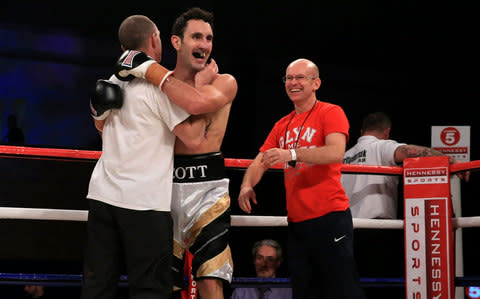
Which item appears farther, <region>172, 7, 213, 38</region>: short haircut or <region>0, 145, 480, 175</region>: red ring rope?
<region>0, 145, 480, 175</region>: red ring rope

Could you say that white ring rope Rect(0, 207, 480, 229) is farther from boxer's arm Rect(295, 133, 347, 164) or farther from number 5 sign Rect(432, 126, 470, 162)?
number 5 sign Rect(432, 126, 470, 162)

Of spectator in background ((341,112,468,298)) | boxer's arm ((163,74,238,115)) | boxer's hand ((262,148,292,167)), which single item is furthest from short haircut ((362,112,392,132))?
boxer's arm ((163,74,238,115))

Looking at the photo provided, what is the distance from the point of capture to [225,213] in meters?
1.84

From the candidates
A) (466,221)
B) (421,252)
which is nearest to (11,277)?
(421,252)

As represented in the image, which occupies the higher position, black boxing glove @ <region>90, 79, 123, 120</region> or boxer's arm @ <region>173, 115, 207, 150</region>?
black boxing glove @ <region>90, 79, 123, 120</region>

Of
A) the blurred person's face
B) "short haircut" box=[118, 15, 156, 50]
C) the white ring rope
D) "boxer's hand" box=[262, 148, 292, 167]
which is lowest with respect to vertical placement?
the blurred person's face

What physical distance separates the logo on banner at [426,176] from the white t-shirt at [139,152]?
48.4 inches

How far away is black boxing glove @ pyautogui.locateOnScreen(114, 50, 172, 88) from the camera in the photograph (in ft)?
5.36

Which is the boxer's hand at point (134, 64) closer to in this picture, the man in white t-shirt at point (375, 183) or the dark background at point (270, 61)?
the man in white t-shirt at point (375, 183)

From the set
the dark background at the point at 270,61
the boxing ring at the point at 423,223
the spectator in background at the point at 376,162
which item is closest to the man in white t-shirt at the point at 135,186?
the boxing ring at the point at 423,223

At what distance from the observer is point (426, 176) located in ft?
8.04

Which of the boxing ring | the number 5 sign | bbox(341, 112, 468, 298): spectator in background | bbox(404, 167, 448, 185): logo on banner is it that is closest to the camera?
the boxing ring

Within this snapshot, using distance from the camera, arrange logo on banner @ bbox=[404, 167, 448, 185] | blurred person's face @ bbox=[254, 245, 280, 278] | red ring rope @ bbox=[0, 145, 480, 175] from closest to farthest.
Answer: red ring rope @ bbox=[0, 145, 480, 175]
logo on banner @ bbox=[404, 167, 448, 185]
blurred person's face @ bbox=[254, 245, 280, 278]

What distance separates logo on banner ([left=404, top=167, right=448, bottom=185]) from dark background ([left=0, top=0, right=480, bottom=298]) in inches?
86.4
